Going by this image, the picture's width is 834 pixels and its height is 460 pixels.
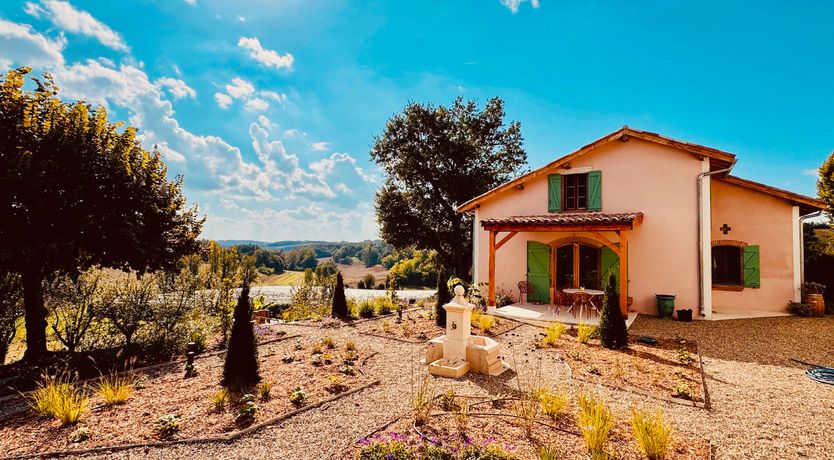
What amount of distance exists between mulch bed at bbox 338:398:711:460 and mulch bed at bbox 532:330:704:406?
156 cm

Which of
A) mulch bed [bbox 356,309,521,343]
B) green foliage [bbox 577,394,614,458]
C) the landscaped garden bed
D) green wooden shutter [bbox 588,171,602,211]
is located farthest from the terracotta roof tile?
green foliage [bbox 577,394,614,458]

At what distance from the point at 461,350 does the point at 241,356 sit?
12.0 feet

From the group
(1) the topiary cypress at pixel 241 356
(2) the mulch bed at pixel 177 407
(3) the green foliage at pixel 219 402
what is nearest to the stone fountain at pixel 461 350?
(2) the mulch bed at pixel 177 407

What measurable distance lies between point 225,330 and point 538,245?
10281 millimetres

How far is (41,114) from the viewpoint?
734cm

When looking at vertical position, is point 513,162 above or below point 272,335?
above

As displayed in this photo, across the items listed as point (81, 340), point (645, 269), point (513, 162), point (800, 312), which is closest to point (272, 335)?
point (81, 340)

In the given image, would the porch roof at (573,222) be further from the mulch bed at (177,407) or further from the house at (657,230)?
the mulch bed at (177,407)

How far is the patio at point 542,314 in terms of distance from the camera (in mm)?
10820

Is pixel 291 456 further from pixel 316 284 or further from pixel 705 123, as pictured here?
pixel 705 123

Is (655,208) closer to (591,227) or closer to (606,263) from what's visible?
(606,263)

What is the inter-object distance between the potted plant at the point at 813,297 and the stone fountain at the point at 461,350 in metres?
12.1

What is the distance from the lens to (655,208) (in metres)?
12.2

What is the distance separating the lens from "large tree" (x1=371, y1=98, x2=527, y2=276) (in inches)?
901
